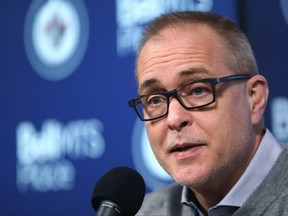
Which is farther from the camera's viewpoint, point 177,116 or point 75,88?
point 75,88

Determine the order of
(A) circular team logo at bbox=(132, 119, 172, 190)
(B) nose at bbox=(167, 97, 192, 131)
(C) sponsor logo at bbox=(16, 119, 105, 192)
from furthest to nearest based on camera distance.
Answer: (C) sponsor logo at bbox=(16, 119, 105, 192), (A) circular team logo at bbox=(132, 119, 172, 190), (B) nose at bbox=(167, 97, 192, 131)

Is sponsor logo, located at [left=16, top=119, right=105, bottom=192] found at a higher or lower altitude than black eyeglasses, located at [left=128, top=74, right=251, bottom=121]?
lower

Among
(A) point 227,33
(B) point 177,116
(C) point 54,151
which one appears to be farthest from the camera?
(C) point 54,151

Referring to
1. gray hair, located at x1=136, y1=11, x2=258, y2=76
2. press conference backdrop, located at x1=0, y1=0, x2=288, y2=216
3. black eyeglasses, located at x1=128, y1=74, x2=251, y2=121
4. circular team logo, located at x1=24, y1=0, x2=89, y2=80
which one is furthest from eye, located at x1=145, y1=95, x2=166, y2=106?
circular team logo, located at x1=24, y1=0, x2=89, y2=80

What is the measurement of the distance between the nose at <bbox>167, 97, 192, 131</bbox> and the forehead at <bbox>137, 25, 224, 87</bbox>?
0.06 meters

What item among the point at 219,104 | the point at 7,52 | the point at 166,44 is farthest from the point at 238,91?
the point at 7,52

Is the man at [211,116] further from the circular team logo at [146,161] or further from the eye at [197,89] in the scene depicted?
the circular team logo at [146,161]

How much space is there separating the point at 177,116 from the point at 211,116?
0.06 meters

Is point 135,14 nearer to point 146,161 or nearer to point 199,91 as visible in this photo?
point 146,161

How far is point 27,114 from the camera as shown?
2105mm

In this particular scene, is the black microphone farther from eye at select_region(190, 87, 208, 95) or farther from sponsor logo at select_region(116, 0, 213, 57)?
sponsor logo at select_region(116, 0, 213, 57)

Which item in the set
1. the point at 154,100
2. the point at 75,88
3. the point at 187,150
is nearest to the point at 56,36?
the point at 75,88

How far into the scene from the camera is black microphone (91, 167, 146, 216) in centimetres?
91

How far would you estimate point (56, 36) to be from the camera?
210 centimetres
